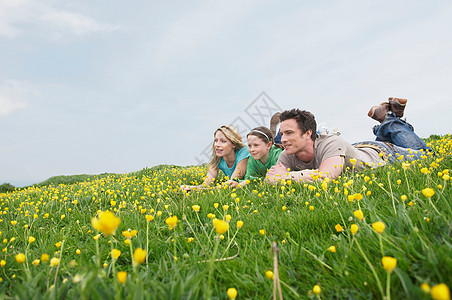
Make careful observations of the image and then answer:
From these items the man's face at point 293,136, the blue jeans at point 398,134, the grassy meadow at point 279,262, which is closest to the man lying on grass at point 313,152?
the man's face at point 293,136

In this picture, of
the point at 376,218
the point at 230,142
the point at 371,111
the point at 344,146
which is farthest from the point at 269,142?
the point at 376,218

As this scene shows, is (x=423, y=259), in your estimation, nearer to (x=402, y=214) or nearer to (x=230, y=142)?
(x=402, y=214)

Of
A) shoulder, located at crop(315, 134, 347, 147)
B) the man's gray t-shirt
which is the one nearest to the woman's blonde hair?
A: the man's gray t-shirt

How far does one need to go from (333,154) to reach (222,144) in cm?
271

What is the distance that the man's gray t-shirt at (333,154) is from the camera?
4461mm

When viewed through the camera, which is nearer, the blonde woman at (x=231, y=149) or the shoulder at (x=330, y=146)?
the shoulder at (x=330, y=146)

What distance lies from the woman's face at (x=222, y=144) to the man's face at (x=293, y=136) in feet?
6.20

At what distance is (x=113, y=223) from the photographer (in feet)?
3.38

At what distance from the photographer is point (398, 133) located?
6.43 metres

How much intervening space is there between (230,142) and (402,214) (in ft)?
15.7

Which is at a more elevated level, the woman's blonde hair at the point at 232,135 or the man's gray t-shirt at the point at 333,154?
the woman's blonde hair at the point at 232,135

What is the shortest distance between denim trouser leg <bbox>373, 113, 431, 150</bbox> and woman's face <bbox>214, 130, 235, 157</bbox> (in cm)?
388

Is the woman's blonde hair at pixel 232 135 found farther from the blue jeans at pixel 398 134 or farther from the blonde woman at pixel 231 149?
the blue jeans at pixel 398 134

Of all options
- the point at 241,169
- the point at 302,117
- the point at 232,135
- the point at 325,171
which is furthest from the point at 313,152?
the point at 232,135
